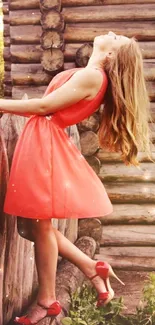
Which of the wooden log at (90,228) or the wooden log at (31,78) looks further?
the wooden log at (31,78)

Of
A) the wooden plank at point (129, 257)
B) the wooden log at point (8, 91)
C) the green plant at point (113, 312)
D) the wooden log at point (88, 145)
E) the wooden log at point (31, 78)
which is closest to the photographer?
the green plant at point (113, 312)

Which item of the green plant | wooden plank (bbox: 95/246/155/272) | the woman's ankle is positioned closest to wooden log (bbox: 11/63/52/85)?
wooden plank (bbox: 95/246/155/272)

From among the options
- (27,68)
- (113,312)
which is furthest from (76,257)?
(27,68)

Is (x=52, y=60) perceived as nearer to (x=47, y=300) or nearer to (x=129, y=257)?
(x=129, y=257)

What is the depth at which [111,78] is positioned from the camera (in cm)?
254

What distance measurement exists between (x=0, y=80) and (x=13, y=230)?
28.2 feet

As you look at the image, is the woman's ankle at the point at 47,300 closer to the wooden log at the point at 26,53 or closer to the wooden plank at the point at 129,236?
the wooden plank at the point at 129,236

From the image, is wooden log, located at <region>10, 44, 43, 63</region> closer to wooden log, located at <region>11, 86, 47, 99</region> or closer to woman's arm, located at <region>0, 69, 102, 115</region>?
wooden log, located at <region>11, 86, 47, 99</region>

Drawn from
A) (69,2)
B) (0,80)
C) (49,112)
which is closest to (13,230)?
(49,112)

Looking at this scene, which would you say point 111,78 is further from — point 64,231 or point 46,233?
point 64,231

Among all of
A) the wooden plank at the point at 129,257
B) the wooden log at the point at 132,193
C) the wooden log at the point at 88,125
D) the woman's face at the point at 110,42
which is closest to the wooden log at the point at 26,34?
the wooden log at the point at 88,125

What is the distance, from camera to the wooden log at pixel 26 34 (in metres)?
5.22

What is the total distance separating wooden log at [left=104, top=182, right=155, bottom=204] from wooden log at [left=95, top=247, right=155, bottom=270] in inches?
15.8

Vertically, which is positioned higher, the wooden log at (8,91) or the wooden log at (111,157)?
the wooden log at (8,91)
